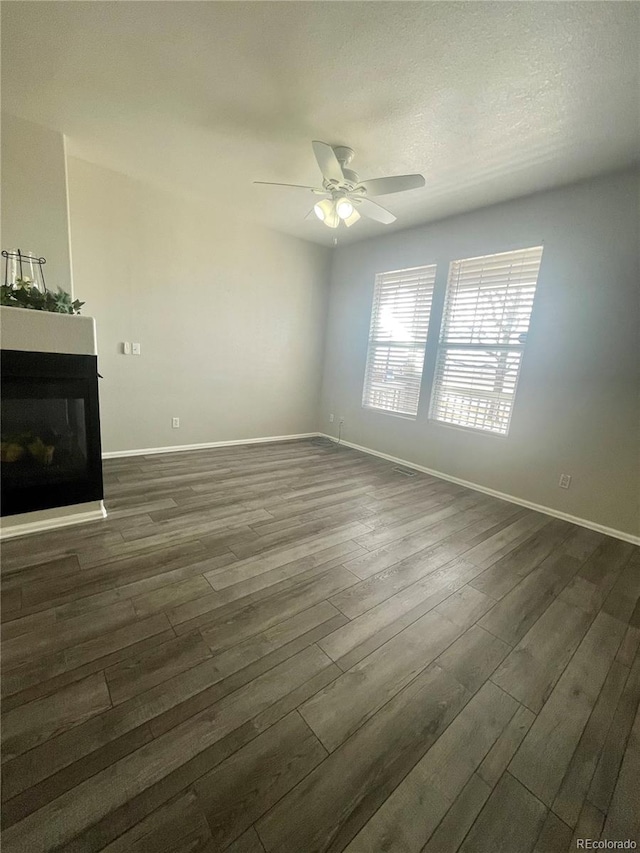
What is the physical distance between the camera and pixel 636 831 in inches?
36.4

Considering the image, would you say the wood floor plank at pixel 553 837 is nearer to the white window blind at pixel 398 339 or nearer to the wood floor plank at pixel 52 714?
the wood floor plank at pixel 52 714

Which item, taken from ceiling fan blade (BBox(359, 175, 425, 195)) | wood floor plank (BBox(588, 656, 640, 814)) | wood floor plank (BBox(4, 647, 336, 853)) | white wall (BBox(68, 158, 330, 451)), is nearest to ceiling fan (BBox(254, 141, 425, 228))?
ceiling fan blade (BBox(359, 175, 425, 195))

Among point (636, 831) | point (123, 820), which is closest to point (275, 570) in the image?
point (123, 820)

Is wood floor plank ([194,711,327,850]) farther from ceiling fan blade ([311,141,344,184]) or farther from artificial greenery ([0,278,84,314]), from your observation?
ceiling fan blade ([311,141,344,184])

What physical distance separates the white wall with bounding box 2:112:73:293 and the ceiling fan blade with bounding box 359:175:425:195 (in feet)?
8.24

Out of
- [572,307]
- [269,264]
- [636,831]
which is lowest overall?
[636,831]

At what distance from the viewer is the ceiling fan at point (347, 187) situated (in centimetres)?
218

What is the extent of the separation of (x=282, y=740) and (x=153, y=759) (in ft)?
1.29

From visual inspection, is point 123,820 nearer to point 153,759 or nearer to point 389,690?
point 153,759

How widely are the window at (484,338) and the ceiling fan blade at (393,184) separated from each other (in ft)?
4.77

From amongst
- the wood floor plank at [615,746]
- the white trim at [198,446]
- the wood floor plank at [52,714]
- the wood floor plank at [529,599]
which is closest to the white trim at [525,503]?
the wood floor plank at [529,599]

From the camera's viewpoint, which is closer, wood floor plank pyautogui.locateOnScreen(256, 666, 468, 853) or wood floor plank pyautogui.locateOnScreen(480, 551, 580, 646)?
wood floor plank pyautogui.locateOnScreen(256, 666, 468, 853)

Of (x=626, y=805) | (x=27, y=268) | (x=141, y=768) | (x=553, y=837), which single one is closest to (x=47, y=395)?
(x=27, y=268)

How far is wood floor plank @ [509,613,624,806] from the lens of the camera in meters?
1.03
